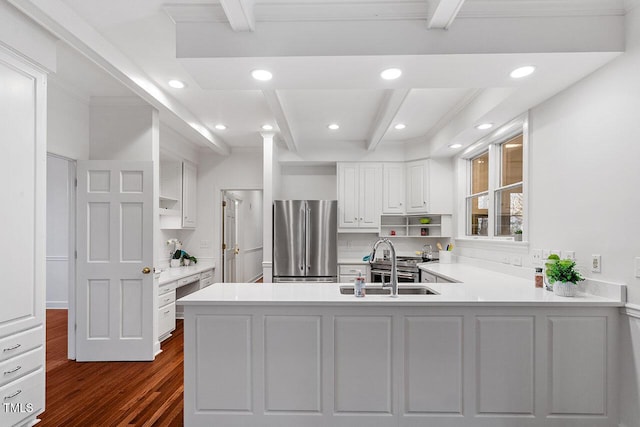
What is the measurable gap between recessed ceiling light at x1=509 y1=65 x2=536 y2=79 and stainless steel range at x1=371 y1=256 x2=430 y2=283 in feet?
9.52

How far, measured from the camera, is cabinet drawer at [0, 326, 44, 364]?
198 centimetres

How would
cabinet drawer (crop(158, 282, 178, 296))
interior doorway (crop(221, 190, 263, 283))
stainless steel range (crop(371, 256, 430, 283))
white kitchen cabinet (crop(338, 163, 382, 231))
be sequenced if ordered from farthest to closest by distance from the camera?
interior doorway (crop(221, 190, 263, 283)) → white kitchen cabinet (crop(338, 163, 382, 231)) → stainless steel range (crop(371, 256, 430, 283)) → cabinet drawer (crop(158, 282, 178, 296))

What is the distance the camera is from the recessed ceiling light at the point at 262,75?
2.29 metres

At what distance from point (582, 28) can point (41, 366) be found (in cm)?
401

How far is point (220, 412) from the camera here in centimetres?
217

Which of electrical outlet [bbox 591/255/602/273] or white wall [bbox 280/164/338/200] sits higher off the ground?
white wall [bbox 280/164/338/200]

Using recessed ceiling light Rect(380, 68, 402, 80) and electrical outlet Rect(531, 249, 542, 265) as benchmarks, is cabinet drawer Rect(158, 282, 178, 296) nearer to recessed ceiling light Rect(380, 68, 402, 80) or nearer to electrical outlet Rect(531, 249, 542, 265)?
recessed ceiling light Rect(380, 68, 402, 80)

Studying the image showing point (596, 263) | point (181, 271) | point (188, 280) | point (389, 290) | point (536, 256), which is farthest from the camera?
point (181, 271)

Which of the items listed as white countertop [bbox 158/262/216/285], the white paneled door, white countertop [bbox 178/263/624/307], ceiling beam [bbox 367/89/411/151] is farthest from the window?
white countertop [bbox 158/262/216/285]

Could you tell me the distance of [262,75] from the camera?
2.33 metres

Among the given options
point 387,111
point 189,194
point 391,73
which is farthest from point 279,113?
point 189,194

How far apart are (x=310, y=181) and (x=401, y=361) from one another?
4.06 m

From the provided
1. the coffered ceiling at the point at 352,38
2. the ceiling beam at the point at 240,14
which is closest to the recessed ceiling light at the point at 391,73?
the coffered ceiling at the point at 352,38

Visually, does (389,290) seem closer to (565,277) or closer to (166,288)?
(565,277)
